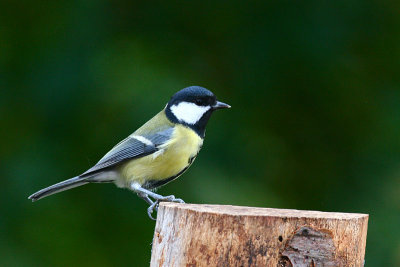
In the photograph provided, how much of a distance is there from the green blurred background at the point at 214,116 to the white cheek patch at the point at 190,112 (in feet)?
2.47

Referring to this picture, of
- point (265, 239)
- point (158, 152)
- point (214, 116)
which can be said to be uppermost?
point (214, 116)

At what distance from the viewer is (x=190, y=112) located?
9.72 feet

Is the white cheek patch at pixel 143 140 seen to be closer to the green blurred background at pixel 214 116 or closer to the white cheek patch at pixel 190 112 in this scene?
the white cheek patch at pixel 190 112

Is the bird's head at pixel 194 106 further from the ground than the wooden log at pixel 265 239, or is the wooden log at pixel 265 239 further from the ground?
the bird's head at pixel 194 106

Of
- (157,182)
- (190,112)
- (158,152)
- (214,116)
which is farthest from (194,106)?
(214,116)

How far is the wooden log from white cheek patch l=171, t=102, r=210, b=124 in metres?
1.03

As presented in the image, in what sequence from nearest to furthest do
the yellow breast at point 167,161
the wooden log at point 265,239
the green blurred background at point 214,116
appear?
the wooden log at point 265,239, the yellow breast at point 167,161, the green blurred background at point 214,116

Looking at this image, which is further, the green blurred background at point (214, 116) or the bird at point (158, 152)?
the green blurred background at point (214, 116)

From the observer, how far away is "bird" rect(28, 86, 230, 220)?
2.87m

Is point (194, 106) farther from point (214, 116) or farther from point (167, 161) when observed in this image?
point (214, 116)

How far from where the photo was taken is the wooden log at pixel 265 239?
187 centimetres

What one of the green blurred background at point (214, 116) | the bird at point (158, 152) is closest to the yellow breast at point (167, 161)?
the bird at point (158, 152)

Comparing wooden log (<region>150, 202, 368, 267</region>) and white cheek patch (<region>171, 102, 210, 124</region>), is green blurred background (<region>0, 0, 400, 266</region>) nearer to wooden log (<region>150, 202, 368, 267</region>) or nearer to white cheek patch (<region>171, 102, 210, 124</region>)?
white cheek patch (<region>171, 102, 210, 124</region>)

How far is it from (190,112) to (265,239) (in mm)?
1208
